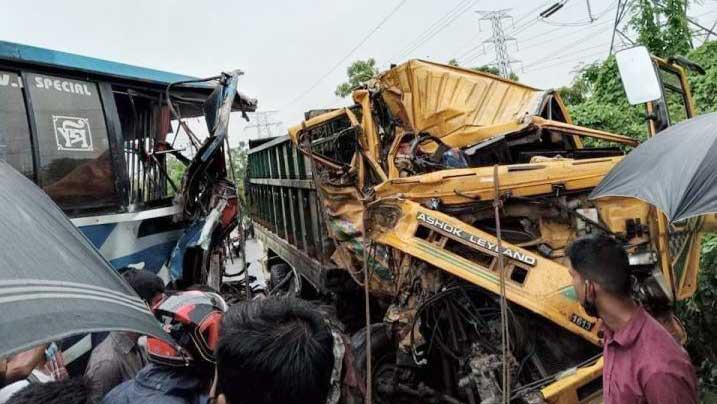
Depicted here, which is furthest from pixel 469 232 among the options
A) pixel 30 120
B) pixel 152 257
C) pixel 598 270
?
pixel 30 120

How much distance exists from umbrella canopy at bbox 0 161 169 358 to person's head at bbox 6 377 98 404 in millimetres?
433

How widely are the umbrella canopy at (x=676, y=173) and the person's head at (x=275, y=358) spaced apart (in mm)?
1441

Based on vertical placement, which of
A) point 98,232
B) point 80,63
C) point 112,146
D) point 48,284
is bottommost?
point 98,232

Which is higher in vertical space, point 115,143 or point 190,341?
point 115,143

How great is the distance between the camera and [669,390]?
1551 millimetres

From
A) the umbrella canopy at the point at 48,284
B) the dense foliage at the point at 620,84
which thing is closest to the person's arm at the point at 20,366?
the umbrella canopy at the point at 48,284

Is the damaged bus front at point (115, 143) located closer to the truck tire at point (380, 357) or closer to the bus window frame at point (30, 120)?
the bus window frame at point (30, 120)

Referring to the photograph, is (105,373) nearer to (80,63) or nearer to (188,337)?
(188,337)

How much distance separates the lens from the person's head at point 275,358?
3.83ft

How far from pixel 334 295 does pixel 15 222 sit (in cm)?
401

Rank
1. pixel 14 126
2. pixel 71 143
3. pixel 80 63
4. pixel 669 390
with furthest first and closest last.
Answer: pixel 80 63 → pixel 71 143 → pixel 14 126 → pixel 669 390

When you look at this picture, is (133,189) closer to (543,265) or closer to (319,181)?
(319,181)

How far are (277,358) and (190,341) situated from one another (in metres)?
0.52

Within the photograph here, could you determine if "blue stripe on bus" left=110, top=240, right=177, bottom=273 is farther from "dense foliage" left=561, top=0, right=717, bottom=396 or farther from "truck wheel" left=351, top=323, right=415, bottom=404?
"dense foliage" left=561, top=0, right=717, bottom=396
